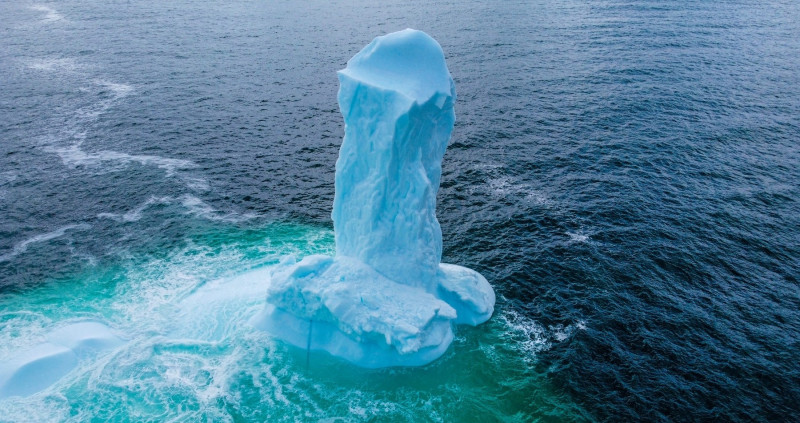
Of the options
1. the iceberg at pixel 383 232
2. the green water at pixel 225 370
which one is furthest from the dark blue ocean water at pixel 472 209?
the iceberg at pixel 383 232

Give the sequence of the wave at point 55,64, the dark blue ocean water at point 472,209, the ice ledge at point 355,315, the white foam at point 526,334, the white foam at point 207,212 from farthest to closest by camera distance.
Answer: the wave at point 55,64, the white foam at point 207,212, the white foam at point 526,334, the dark blue ocean water at point 472,209, the ice ledge at point 355,315

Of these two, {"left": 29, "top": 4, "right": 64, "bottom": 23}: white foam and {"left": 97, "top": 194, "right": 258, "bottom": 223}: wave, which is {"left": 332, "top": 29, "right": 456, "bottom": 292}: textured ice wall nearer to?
{"left": 97, "top": 194, "right": 258, "bottom": 223}: wave

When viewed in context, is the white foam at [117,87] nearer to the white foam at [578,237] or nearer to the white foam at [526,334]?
the white foam at [578,237]

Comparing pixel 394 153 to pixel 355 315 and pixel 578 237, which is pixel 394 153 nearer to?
pixel 355 315

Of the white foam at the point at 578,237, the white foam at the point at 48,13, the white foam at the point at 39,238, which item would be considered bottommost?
the white foam at the point at 39,238

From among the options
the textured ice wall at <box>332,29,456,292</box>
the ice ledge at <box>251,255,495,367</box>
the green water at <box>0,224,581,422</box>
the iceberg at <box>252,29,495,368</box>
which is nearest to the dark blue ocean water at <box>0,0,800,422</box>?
the green water at <box>0,224,581,422</box>

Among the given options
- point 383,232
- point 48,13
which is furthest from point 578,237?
point 48,13

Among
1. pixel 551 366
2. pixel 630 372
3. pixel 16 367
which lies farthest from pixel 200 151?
pixel 630 372
